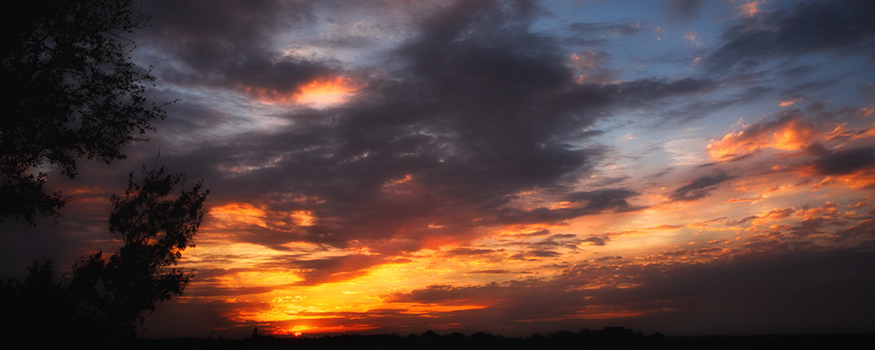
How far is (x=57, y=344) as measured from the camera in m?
16.2

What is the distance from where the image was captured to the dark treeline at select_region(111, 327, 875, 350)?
1986 centimetres

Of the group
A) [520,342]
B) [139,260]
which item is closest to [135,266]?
[139,260]

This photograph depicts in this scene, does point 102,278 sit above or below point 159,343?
above

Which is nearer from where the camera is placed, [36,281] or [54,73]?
[54,73]

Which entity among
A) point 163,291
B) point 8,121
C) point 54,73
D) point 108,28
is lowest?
point 163,291

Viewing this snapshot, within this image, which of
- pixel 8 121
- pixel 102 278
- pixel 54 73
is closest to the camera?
pixel 8 121

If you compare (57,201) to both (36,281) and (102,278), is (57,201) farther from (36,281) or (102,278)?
(102,278)

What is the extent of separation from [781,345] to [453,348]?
1419 centimetres

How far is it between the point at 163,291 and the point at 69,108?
64.1ft

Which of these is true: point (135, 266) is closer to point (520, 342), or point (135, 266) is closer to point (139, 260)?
point (139, 260)

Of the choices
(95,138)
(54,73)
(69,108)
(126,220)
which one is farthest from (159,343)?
(126,220)

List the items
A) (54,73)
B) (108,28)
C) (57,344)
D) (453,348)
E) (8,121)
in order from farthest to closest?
1. (453,348)
2. (108,28)
3. (54,73)
4. (8,121)
5. (57,344)

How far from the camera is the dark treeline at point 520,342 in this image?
19.9 meters

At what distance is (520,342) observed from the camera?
25.5 m
